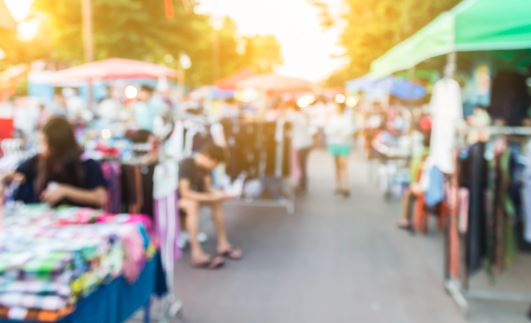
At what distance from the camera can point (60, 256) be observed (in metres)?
2.83

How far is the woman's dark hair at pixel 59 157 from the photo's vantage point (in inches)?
168

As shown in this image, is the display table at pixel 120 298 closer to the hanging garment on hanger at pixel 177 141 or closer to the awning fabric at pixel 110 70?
the hanging garment on hanger at pixel 177 141

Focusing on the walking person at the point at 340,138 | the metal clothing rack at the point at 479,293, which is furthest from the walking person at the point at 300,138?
the metal clothing rack at the point at 479,293

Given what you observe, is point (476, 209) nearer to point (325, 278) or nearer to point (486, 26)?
point (486, 26)

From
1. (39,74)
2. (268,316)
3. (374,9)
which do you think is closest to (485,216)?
(268,316)

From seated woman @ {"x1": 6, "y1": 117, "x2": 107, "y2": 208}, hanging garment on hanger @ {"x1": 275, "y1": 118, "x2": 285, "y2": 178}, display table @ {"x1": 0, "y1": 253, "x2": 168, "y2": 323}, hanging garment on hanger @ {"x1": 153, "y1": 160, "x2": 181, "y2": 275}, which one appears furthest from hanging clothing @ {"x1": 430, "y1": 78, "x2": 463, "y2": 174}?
hanging garment on hanger @ {"x1": 275, "y1": 118, "x2": 285, "y2": 178}

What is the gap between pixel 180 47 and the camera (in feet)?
89.7

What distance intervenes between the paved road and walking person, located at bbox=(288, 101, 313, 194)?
8.77ft

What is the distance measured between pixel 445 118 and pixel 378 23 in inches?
560

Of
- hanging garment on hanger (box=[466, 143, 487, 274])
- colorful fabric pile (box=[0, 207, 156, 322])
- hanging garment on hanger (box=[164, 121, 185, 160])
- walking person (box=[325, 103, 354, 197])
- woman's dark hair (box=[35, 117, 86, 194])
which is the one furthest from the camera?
walking person (box=[325, 103, 354, 197])

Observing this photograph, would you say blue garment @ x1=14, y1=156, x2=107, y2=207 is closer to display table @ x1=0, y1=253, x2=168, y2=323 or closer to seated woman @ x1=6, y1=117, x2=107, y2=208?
seated woman @ x1=6, y1=117, x2=107, y2=208

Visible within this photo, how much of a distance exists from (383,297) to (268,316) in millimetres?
1243

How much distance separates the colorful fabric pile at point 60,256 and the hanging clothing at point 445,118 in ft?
10.4

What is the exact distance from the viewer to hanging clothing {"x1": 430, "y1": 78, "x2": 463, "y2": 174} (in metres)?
5.63
